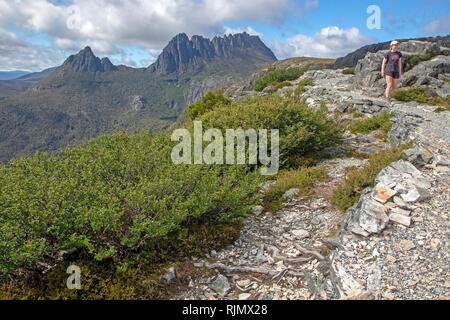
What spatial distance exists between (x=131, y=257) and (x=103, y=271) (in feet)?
1.56

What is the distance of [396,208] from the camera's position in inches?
197

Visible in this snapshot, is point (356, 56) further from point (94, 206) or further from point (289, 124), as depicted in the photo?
point (94, 206)

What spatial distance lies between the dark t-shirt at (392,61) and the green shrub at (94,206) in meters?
11.0

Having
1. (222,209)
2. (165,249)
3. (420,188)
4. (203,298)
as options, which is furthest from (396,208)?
(165,249)

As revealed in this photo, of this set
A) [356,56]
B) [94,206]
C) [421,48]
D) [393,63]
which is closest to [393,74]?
[393,63]

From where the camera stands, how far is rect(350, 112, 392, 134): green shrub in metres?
11.9

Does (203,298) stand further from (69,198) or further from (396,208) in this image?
(396,208)

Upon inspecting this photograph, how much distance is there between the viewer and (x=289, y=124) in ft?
33.1

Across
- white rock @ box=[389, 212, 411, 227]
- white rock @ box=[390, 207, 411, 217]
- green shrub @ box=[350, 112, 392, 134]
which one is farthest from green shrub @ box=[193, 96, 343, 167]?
white rock @ box=[389, 212, 411, 227]

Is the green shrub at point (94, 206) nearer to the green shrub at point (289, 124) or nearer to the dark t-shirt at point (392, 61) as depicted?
the green shrub at point (289, 124)

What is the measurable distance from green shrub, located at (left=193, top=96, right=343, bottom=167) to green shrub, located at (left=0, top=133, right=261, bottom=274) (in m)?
3.33

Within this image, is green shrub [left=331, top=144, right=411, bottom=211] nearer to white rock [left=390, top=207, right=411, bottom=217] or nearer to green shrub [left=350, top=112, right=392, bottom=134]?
white rock [left=390, top=207, right=411, bottom=217]

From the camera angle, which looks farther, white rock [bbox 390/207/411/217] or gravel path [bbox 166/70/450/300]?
white rock [bbox 390/207/411/217]

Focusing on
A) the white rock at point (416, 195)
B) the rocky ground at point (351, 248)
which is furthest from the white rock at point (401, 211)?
the white rock at point (416, 195)
